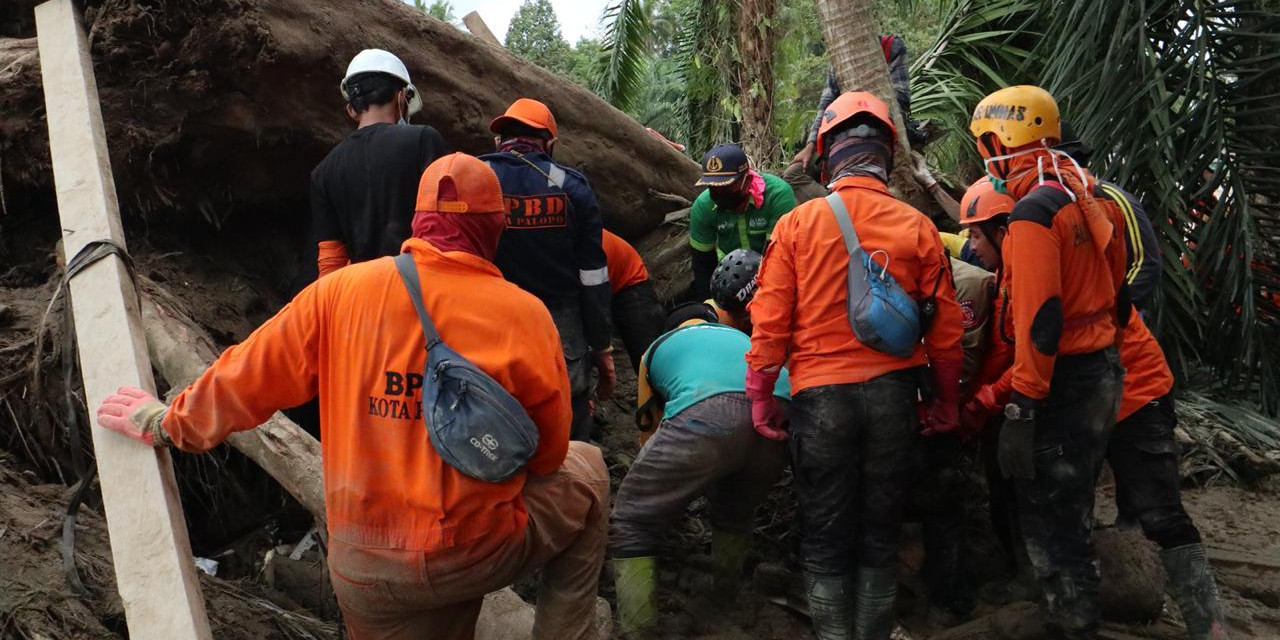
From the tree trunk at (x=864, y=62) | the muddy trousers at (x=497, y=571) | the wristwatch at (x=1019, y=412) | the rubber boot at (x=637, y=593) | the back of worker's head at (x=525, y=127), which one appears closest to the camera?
the muddy trousers at (x=497, y=571)

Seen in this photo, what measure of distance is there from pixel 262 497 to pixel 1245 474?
6.00 meters

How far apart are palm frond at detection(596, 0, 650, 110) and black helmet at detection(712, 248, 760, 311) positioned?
23.5 ft

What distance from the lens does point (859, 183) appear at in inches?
160

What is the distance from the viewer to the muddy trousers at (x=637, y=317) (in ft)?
19.7

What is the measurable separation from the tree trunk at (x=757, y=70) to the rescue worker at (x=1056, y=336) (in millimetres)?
6379

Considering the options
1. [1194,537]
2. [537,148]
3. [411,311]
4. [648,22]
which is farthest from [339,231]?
[648,22]

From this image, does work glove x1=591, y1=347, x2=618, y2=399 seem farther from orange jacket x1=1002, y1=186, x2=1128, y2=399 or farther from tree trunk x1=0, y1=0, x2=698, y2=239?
orange jacket x1=1002, y1=186, x2=1128, y2=399

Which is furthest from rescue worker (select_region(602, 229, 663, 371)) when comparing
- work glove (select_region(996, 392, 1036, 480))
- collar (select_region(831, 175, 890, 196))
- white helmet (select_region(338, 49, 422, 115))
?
work glove (select_region(996, 392, 1036, 480))

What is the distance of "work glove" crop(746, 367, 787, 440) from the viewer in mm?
4055

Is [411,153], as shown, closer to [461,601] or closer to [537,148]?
[537,148]

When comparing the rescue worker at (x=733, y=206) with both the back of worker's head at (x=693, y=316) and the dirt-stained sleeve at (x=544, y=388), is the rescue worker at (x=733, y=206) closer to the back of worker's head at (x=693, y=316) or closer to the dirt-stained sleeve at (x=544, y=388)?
the back of worker's head at (x=693, y=316)

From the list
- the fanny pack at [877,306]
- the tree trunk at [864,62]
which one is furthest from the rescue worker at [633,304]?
the fanny pack at [877,306]

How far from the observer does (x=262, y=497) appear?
4898mm

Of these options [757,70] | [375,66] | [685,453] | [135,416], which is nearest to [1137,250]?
[685,453]
